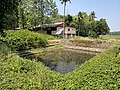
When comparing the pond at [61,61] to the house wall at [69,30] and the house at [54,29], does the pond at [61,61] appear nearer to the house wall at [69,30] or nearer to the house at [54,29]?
the house at [54,29]

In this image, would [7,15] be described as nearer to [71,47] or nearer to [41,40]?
[41,40]

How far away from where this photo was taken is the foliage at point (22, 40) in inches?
1061

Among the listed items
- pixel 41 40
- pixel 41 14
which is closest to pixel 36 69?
pixel 41 40

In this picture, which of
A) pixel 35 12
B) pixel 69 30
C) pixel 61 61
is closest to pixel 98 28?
pixel 69 30

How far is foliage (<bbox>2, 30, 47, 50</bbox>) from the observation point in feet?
88.4

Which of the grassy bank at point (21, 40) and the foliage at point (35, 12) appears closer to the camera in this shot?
the grassy bank at point (21, 40)

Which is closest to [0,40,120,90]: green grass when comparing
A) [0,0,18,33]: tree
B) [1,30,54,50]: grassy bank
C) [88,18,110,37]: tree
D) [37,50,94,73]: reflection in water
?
[37,50,94,73]: reflection in water

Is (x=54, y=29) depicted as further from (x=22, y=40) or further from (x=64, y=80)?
(x=64, y=80)

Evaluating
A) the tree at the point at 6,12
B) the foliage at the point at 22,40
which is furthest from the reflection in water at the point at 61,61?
the tree at the point at 6,12

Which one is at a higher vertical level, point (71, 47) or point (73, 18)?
point (73, 18)

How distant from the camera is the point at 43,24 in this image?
173 feet

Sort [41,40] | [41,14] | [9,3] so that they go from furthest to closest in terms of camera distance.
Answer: [41,14] < [41,40] < [9,3]

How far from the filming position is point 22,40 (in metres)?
28.7

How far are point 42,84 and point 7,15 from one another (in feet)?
44.7
